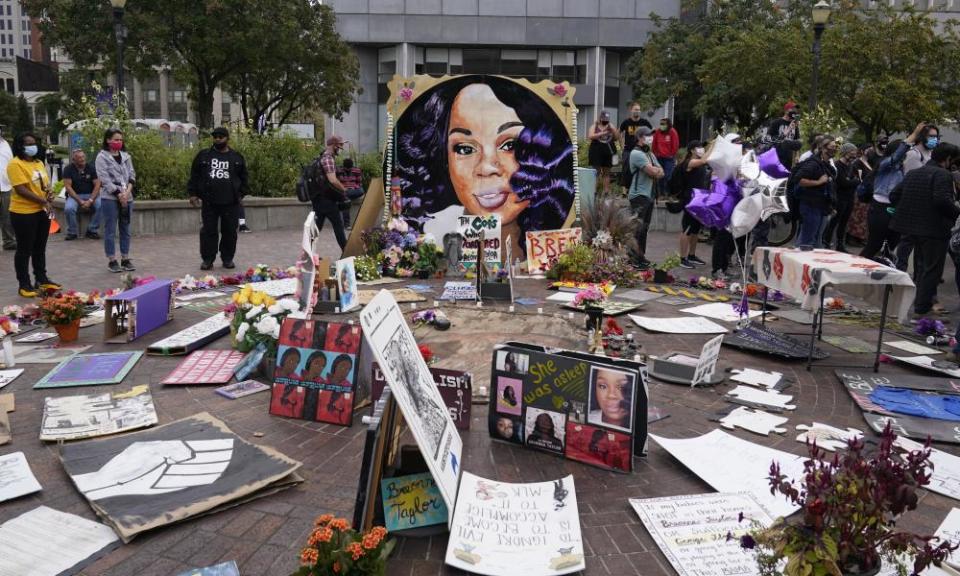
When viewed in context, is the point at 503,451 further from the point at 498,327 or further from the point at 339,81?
the point at 339,81

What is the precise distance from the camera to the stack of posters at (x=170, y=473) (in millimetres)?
3758

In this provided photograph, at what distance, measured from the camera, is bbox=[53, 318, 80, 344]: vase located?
689 cm

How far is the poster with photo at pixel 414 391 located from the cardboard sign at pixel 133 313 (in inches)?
165

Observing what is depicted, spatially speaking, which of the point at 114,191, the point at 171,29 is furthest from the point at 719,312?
the point at 171,29

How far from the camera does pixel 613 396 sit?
437cm

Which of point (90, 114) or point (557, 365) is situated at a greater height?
point (90, 114)

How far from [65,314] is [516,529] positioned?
5.11m

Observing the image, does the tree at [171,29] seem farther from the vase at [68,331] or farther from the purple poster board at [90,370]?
the purple poster board at [90,370]

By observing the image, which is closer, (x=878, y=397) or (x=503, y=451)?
(x=503, y=451)

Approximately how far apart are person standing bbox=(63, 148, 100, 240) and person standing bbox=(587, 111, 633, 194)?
892 cm

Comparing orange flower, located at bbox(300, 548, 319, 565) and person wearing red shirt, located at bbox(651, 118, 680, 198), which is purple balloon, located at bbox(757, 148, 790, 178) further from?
person wearing red shirt, located at bbox(651, 118, 680, 198)

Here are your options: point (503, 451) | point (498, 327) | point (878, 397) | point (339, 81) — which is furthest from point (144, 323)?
point (339, 81)

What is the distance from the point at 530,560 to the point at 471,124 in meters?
8.57

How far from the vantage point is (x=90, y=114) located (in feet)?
48.9
